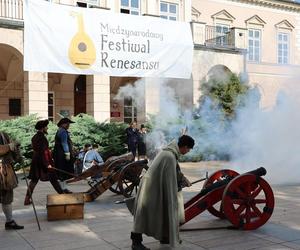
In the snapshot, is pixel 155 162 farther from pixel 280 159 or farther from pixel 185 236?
pixel 280 159

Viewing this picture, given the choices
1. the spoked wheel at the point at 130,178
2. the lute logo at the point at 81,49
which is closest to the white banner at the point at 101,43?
the lute logo at the point at 81,49

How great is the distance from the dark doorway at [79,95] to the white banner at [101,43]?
670 cm

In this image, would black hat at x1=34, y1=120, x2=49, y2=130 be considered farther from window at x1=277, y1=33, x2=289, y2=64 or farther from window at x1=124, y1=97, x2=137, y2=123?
window at x1=277, y1=33, x2=289, y2=64

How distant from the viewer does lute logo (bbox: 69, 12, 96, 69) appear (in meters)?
17.2

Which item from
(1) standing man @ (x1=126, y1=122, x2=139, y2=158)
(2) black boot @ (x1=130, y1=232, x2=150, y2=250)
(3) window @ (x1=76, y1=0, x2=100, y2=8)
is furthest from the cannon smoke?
(3) window @ (x1=76, y1=0, x2=100, y2=8)

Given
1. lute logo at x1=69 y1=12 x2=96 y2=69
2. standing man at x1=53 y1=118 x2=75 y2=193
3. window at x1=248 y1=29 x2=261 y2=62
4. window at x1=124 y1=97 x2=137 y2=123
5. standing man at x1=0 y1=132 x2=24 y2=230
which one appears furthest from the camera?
window at x1=248 y1=29 x2=261 y2=62

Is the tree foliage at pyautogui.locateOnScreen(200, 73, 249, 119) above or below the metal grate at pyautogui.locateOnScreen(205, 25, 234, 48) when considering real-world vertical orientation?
below

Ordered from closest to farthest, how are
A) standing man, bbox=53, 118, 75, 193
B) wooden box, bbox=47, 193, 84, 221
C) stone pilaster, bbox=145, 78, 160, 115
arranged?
wooden box, bbox=47, 193, 84, 221 < standing man, bbox=53, 118, 75, 193 < stone pilaster, bbox=145, 78, 160, 115

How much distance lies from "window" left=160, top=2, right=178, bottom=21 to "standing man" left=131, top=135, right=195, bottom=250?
19144mm

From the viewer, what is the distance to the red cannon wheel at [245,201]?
22.3 feet

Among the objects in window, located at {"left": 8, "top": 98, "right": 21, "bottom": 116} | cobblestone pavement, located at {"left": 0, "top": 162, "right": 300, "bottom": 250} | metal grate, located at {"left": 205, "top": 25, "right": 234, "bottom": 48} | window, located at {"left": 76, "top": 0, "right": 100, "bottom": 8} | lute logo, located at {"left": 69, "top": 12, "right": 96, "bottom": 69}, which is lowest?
cobblestone pavement, located at {"left": 0, "top": 162, "right": 300, "bottom": 250}

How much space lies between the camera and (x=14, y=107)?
2230 cm

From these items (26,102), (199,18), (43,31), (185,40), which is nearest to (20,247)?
(43,31)

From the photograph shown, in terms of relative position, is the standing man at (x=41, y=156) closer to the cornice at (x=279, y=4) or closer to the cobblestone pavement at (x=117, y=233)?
the cobblestone pavement at (x=117, y=233)
